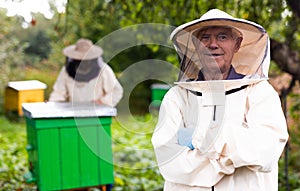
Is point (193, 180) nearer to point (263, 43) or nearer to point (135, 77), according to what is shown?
point (135, 77)

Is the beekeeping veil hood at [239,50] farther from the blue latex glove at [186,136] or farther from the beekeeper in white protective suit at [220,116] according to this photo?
the blue latex glove at [186,136]

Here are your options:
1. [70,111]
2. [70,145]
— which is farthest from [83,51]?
[70,145]

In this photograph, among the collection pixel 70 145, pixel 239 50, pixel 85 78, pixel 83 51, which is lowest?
pixel 70 145

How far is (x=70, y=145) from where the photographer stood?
3172 mm

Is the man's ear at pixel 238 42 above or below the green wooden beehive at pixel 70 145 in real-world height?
above

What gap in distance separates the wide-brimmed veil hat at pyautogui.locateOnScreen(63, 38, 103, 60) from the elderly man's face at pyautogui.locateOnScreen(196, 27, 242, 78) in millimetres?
2414

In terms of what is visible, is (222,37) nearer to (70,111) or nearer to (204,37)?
(204,37)

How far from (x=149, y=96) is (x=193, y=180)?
33.1 ft

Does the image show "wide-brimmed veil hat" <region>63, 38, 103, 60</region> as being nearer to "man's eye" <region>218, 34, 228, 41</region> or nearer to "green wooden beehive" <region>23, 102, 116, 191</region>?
"green wooden beehive" <region>23, 102, 116, 191</region>

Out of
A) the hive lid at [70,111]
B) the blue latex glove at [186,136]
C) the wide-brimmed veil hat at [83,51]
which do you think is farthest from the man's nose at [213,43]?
the wide-brimmed veil hat at [83,51]

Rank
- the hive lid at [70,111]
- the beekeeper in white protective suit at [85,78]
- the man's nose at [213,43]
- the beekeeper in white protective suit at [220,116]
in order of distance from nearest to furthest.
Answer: the beekeeper in white protective suit at [220,116]
the man's nose at [213,43]
the hive lid at [70,111]
the beekeeper in white protective suit at [85,78]

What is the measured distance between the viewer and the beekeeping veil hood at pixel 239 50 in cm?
162

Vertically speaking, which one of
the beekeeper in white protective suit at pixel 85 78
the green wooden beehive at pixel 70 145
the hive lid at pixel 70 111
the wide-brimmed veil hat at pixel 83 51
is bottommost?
the green wooden beehive at pixel 70 145

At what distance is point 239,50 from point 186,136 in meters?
0.47
